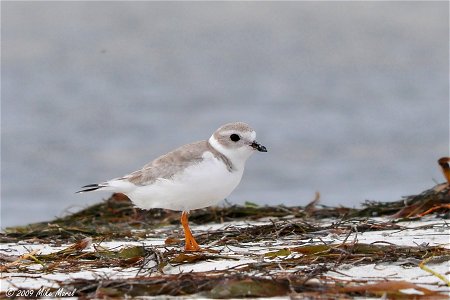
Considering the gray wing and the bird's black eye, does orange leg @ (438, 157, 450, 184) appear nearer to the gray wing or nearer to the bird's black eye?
the bird's black eye

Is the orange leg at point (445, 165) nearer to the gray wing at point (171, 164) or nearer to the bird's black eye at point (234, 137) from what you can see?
the bird's black eye at point (234, 137)

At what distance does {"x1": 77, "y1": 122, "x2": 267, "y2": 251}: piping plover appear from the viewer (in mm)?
5121

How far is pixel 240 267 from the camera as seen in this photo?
422 cm

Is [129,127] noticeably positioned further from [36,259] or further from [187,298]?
[187,298]

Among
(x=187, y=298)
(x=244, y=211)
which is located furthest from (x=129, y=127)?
(x=187, y=298)

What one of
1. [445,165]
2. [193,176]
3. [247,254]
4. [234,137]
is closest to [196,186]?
[193,176]

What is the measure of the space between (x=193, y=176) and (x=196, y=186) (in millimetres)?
58

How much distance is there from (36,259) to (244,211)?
7.89 feet

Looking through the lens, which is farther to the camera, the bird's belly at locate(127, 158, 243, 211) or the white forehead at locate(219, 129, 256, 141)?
the white forehead at locate(219, 129, 256, 141)

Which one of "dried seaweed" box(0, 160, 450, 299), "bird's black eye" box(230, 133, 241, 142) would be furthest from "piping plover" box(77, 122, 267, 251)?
"dried seaweed" box(0, 160, 450, 299)

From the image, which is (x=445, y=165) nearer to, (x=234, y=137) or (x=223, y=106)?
(x=234, y=137)

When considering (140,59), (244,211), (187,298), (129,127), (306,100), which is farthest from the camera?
(140,59)

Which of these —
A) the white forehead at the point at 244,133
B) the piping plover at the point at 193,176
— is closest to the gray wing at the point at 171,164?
the piping plover at the point at 193,176

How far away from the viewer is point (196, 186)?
5.10 metres
